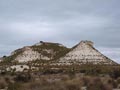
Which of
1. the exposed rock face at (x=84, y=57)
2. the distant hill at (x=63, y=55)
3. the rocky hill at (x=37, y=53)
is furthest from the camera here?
the rocky hill at (x=37, y=53)

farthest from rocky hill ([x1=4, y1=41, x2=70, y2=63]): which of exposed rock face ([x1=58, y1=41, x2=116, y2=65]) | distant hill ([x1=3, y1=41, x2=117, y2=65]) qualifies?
exposed rock face ([x1=58, y1=41, x2=116, y2=65])

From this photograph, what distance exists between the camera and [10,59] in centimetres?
15462

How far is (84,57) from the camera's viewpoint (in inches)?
5595

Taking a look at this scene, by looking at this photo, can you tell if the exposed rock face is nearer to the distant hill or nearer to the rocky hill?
the distant hill

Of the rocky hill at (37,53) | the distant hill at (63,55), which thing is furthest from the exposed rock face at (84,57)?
the rocky hill at (37,53)

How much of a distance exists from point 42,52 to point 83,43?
15.3 meters

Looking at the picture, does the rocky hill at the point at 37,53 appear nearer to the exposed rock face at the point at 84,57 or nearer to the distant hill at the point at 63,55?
the distant hill at the point at 63,55

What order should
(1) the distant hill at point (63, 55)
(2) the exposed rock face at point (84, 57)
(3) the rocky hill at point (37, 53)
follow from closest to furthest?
(2) the exposed rock face at point (84, 57), (1) the distant hill at point (63, 55), (3) the rocky hill at point (37, 53)

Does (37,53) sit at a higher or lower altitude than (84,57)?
higher

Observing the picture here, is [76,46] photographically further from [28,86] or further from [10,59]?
[28,86]

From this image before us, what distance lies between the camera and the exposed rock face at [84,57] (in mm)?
139875

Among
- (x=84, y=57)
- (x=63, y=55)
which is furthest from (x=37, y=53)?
(x=84, y=57)

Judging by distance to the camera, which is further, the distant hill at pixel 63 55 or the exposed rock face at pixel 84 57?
the distant hill at pixel 63 55

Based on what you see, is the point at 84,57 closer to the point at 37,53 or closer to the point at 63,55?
the point at 63,55
